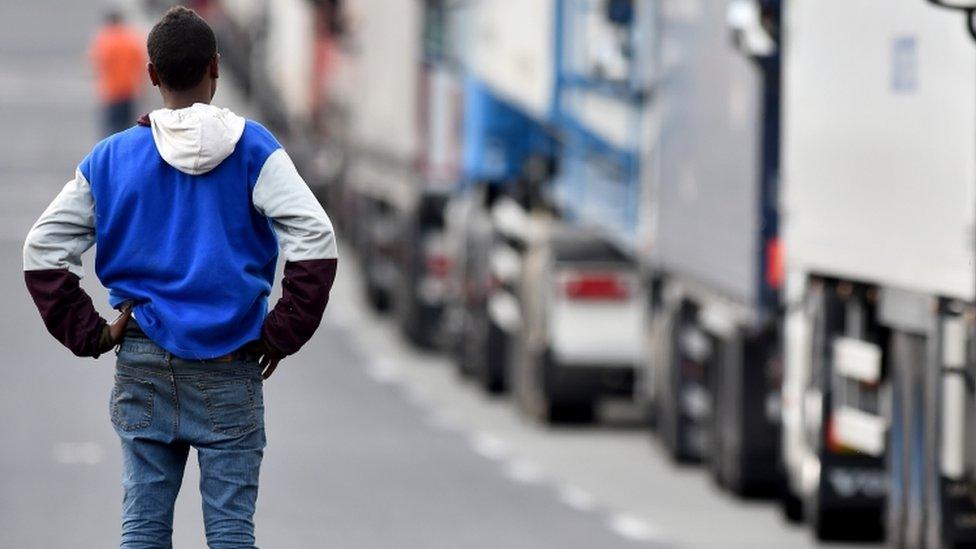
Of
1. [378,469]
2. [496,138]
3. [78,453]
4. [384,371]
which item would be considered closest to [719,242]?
[378,469]

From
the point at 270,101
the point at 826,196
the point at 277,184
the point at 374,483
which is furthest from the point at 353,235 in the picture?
the point at 277,184

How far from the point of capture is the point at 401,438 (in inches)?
735

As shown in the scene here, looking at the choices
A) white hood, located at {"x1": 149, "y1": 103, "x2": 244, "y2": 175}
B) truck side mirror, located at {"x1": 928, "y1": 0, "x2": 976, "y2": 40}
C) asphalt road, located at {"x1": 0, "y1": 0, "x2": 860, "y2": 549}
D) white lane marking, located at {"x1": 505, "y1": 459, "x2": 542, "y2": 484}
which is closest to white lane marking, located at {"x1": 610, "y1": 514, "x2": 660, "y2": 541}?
asphalt road, located at {"x1": 0, "y1": 0, "x2": 860, "y2": 549}

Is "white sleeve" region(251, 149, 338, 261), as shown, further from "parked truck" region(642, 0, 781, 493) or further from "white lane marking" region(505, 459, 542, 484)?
"white lane marking" region(505, 459, 542, 484)

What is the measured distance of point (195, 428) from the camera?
6.91 meters

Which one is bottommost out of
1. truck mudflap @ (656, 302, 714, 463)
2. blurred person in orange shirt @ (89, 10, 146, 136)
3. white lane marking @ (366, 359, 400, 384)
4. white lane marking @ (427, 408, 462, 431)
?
white lane marking @ (427, 408, 462, 431)

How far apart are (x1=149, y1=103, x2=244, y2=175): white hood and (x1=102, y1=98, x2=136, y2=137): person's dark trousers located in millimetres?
29560

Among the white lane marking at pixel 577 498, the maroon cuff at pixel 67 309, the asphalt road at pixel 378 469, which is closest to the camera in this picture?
the maroon cuff at pixel 67 309

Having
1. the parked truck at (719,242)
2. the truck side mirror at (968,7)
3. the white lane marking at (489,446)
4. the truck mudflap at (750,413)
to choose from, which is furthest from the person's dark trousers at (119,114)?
the truck side mirror at (968,7)

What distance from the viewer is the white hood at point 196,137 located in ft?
22.1

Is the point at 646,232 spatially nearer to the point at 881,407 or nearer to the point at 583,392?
the point at 583,392

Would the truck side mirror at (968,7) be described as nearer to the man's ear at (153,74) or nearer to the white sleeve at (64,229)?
the man's ear at (153,74)

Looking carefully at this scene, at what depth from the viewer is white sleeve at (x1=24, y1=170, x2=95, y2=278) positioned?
6.89m

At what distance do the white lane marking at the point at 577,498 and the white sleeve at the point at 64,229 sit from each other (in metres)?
8.31
